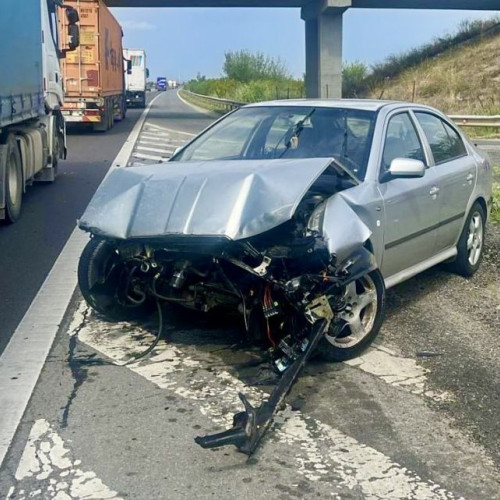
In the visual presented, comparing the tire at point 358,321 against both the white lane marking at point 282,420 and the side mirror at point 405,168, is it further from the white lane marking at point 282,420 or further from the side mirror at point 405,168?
the side mirror at point 405,168

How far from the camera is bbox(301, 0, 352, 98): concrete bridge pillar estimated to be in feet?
126

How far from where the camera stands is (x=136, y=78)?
5525 cm

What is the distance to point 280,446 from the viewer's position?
13.4 ft

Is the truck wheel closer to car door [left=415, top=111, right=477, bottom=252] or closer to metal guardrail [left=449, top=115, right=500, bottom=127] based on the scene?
car door [left=415, top=111, right=477, bottom=252]

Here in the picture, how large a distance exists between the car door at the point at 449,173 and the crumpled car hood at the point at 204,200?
197cm

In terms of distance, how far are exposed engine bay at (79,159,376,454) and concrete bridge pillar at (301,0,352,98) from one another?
33274mm

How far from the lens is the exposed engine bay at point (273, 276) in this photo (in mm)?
4812

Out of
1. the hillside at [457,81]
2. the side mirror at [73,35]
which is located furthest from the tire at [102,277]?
the hillside at [457,81]

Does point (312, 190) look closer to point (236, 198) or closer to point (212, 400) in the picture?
point (236, 198)

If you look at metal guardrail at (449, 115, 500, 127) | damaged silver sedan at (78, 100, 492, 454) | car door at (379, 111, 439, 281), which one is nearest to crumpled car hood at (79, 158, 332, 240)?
damaged silver sedan at (78, 100, 492, 454)

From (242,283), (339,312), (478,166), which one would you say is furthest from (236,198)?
(478,166)

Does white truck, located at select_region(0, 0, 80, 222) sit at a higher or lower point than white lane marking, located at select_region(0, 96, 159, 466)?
higher

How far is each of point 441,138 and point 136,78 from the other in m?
50.0

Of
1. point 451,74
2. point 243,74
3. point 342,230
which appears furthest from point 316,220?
point 243,74
